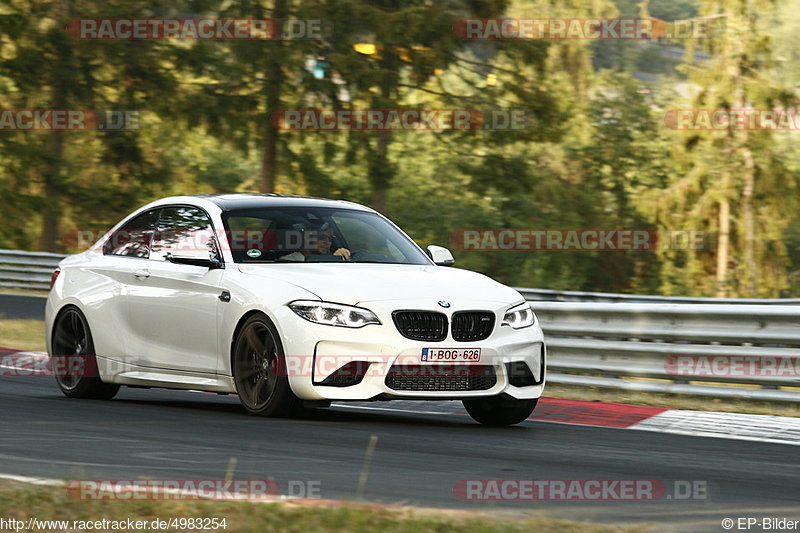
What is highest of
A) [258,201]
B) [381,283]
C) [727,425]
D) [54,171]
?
[258,201]

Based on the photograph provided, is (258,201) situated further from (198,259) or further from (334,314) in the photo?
(334,314)

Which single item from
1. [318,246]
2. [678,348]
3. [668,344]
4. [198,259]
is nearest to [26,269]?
[668,344]

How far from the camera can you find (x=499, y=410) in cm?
977

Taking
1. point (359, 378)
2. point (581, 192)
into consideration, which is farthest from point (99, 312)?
point (581, 192)

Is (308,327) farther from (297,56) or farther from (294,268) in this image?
(297,56)

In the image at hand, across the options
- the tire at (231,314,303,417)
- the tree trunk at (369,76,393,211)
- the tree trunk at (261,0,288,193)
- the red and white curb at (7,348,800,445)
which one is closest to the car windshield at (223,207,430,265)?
the tire at (231,314,303,417)

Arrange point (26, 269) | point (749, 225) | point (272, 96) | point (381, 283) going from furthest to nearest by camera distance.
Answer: point (749, 225) < point (272, 96) < point (26, 269) < point (381, 283)

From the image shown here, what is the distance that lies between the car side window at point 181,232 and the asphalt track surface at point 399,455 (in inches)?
47.8

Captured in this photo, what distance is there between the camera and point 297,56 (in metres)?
34.1

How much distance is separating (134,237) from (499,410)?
332 centimetres

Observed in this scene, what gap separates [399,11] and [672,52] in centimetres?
2978

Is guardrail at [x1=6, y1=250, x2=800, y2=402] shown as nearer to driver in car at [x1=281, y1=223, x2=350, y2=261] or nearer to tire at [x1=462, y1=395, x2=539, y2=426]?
tire at [x1=462, y1=395, x2=539, y2=426]

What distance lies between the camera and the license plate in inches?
349

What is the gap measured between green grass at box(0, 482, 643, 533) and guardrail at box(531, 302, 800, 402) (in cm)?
609
